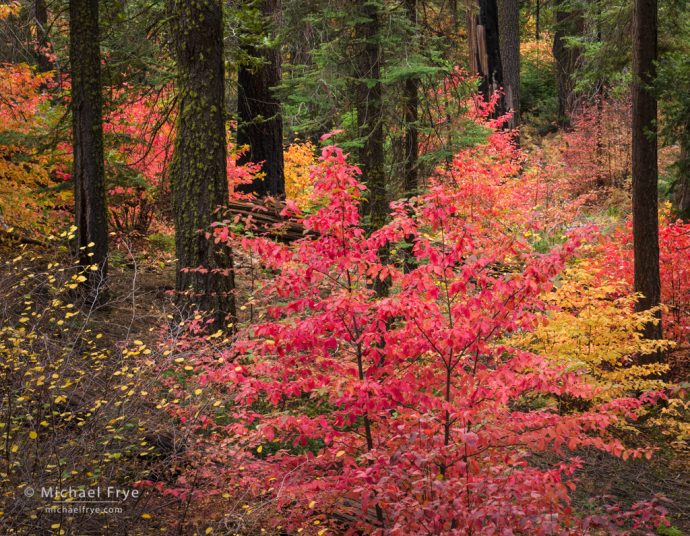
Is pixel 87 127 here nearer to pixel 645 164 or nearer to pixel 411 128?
pixel 411 128

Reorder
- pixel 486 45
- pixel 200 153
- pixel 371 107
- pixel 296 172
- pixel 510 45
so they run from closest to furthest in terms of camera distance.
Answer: pixel 200 153 < pixel 371 107 < pixel 296 172 < pixel 486 45 < pixel 510 45

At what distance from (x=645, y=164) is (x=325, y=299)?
24.0 feet

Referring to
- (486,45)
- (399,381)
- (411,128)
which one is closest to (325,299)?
(399,381)

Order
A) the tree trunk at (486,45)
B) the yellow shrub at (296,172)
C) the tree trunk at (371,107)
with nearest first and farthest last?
the tree trunk at (371,107) → the yellow shrub at (296,172) → the tree trunk at (486,45)

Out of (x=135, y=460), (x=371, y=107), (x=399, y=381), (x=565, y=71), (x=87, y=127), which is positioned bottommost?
(x=135, y=460)

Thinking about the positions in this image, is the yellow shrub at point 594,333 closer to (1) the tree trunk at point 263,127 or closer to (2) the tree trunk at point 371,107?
(2) the tree trunk at point 371,107

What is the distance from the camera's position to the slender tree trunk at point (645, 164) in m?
10.5

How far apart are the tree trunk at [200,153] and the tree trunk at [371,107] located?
3.42 metres

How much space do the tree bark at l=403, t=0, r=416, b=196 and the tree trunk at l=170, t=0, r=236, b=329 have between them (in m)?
4.51

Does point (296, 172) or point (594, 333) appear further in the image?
point (296, 172)

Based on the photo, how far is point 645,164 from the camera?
1069 centimetres

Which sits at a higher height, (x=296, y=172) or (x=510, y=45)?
(x=510, y=45)

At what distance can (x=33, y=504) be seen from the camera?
15.1 ft

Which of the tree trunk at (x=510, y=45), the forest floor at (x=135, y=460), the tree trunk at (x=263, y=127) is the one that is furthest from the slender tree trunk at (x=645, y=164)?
the tree trunk at (x=510, y=45)
